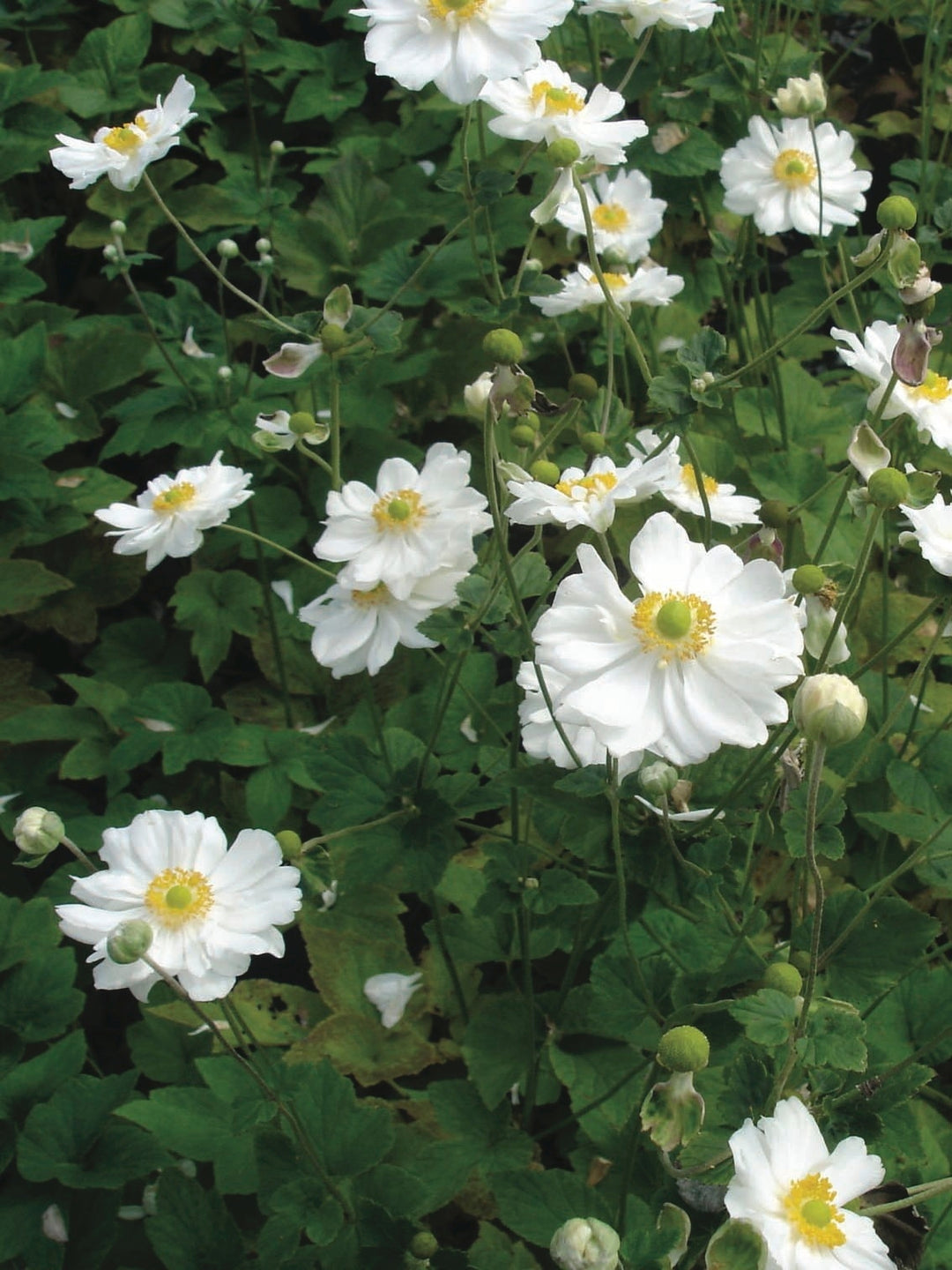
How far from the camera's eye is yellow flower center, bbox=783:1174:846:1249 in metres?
0.97

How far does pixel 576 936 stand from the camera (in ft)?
4.98

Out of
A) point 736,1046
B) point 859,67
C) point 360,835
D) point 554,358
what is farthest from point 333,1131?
point 859,67

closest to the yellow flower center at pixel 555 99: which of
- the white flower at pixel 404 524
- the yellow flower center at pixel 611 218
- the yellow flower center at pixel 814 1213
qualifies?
the yellow flower center at pixel 611 218

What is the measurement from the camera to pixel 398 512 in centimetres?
139

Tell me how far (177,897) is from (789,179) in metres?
1.68

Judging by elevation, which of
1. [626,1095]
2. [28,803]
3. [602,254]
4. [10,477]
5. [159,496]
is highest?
[602,254]

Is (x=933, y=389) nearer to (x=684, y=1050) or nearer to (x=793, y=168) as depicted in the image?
(x=793, y=168)

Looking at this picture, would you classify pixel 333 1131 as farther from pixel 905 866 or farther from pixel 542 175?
pixel 542 175

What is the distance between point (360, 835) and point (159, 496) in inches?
20.9

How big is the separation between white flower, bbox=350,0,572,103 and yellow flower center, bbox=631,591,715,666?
671 mm

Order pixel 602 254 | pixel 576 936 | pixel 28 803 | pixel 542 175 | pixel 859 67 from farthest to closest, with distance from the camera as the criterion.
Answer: pixel 859 67 → pixel 542 175 → pixel 28 803 → pixel 602 254 → pixel 576 936

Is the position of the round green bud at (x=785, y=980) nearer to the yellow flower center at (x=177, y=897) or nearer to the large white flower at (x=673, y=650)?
the large white flower at (x=673, y=650)

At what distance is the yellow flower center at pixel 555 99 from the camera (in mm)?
1605

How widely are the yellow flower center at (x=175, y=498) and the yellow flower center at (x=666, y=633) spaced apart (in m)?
0.73
